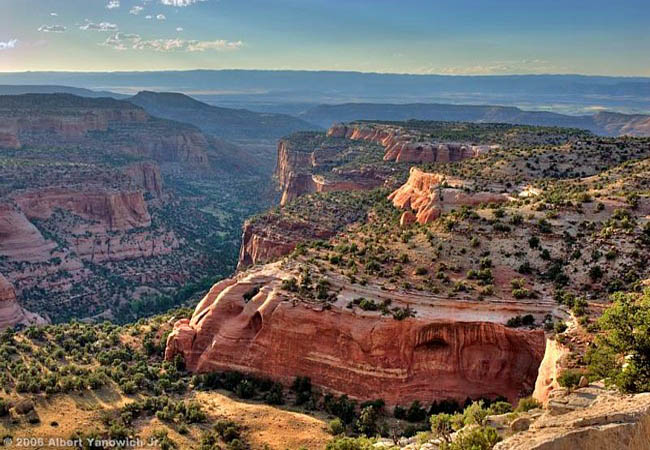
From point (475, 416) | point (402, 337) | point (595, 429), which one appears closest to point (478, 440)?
point (475, 416)

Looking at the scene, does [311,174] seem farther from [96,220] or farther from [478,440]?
[478,440]

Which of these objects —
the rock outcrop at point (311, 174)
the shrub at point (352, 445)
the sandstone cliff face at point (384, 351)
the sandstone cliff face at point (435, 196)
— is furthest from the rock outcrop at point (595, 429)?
the rock outcrop at point (311, 174)

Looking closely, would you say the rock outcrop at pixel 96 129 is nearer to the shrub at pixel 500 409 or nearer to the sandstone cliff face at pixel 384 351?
the sandstone cliff face at pixel 384 351

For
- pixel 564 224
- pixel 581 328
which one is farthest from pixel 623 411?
pixel 564 224

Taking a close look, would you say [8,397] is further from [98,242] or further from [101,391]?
[98,242]

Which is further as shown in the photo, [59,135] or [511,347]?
[59,135]

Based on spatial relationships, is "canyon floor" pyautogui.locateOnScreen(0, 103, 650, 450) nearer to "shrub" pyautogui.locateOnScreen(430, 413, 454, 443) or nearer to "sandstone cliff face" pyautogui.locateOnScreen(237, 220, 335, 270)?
"shrub" pyautogui.locateOnScreen(430, 413, 454, 443)
